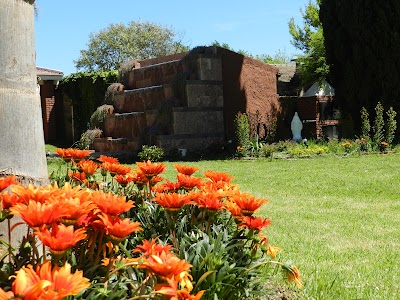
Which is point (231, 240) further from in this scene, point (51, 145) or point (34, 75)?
point (51, 145)

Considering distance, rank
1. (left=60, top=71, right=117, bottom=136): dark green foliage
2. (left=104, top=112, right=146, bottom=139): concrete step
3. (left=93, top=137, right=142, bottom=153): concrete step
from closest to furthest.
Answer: (left=93, top=137, right=142, bottom=153): concrete step → (left=104, top=112, right=146, bottom=139): concrete step → (left=60, top=71, right=117, bottom=136): dark green foliage

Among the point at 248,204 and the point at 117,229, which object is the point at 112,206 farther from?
the point at 248,204

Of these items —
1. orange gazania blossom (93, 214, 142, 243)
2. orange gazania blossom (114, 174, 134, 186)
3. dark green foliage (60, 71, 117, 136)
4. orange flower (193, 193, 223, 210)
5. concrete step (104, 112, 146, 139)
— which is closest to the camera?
orange gazania blossom (93, 214, 142, 243)

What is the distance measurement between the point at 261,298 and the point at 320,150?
11299 millimetres

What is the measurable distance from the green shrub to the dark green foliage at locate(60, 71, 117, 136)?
5.68m

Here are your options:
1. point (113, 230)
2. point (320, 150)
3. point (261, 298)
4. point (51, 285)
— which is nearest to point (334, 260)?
point (261, 298)

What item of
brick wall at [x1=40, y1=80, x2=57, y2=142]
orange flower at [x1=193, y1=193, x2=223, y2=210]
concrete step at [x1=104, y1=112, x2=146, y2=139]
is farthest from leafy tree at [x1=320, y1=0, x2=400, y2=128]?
orange flower at [x1=193, y1=193, x2=223, y2=210]

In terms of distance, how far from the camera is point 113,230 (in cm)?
159

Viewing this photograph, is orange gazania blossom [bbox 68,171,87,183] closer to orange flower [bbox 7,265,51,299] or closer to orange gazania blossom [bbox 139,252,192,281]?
orange gazania blossom [bbox 139,252,192,281]

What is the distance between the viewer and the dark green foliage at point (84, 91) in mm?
20250

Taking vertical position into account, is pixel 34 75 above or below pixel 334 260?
above

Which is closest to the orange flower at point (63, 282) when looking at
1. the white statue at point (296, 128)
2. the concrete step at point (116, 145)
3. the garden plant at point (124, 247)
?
the garden plant at point (124, 247)

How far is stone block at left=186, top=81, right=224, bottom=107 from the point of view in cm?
1616

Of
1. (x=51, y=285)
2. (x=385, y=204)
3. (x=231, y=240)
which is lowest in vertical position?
(x=385, y=204)
